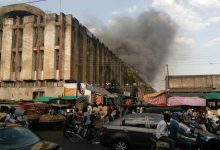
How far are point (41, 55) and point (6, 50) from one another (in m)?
4.86

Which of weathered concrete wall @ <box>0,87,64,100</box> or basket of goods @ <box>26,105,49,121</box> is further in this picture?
weathered concrete wall @ <box>0,87,64,100</box>

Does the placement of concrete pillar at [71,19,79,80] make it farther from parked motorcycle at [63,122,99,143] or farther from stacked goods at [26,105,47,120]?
parked motorcycle at [63,122,99,143]

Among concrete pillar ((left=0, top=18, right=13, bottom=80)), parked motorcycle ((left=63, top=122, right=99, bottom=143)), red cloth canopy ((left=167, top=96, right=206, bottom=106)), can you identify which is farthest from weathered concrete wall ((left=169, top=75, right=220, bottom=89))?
parked motorcycle ((left=63, top=122, right=99, bottom=143))

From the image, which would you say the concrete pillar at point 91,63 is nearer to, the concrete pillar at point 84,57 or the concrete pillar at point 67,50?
the concrete pillar at point 84,57

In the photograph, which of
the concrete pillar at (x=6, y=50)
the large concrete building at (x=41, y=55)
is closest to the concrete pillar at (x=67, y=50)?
the large concrete building at (x=41, y=55)

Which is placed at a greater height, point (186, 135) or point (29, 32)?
point (29, 32)

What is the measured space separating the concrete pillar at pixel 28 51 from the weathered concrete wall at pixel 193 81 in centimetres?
2276

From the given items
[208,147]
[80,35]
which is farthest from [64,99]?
[208,147]

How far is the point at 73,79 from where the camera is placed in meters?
38.9

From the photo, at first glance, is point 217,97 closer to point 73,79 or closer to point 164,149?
point 73,79

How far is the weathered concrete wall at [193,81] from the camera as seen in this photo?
5304 cm

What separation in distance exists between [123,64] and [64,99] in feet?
95.4

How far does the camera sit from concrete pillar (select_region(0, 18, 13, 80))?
41.7 meters

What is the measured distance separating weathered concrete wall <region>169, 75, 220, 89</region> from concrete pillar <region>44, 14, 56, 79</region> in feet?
70.9
